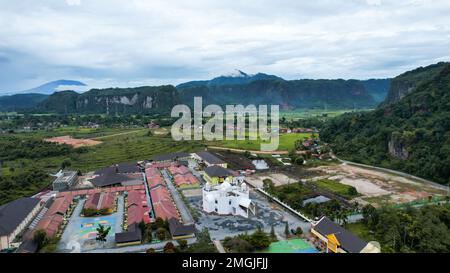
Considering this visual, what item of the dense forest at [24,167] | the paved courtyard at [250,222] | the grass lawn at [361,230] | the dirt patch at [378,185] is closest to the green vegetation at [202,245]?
the paved courtyard at [250,222]

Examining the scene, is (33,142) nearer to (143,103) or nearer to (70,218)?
(70,218)

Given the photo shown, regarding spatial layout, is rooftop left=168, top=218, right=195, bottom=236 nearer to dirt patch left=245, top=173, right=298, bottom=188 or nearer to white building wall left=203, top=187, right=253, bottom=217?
white building wall left=203, top=187, right=253, bottom=217

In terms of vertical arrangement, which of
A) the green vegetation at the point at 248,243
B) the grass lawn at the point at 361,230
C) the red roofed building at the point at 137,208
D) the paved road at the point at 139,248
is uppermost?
the red roofed building at the point at 137,208

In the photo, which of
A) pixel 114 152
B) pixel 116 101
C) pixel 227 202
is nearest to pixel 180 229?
pixel 227 202

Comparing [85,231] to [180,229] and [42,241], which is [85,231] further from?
[180,229]

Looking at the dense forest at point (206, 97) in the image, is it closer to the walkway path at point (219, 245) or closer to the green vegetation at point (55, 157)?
the green vegetation at point (55, 157)

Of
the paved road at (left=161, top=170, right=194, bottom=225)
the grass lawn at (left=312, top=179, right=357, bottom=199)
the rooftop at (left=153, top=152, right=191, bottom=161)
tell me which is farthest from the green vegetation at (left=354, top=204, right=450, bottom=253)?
the rooftop at (left=153, top=152, right=191, bottom=161)
